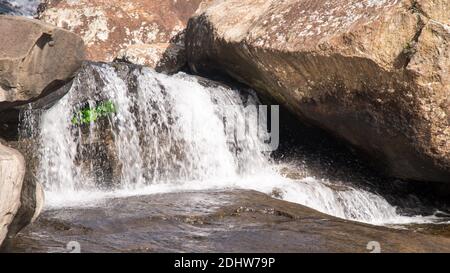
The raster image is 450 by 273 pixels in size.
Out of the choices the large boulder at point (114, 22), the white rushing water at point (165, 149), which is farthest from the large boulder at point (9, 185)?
the large boulder at point (114, 22)

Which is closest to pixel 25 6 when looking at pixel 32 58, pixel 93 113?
pixel 93 113

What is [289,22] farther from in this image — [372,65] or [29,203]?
[29,203]

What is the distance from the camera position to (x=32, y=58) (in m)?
6.17

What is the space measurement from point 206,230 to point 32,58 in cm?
235

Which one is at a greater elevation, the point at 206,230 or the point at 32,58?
the point at 32,58

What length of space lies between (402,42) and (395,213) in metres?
2.52

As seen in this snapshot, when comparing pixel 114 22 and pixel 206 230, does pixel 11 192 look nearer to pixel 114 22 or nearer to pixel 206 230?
pixel 206 230

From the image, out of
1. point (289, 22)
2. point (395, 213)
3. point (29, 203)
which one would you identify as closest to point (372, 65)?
point (289, 22)

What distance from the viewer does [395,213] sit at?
30.2ft

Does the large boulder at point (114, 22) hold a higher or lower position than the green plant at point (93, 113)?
higher

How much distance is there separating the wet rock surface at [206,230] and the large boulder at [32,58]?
4.16ft

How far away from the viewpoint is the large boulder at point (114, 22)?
1531 cm

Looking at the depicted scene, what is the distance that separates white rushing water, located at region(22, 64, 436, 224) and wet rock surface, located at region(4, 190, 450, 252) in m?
1.36

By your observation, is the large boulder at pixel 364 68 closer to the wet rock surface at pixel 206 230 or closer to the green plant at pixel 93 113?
the green plant at pixel 93 113
